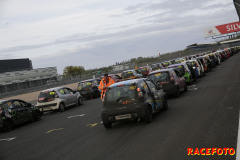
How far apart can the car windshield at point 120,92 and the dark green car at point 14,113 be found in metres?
5.67

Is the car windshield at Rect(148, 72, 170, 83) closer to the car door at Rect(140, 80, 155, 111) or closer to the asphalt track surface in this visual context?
the asphalt track surface

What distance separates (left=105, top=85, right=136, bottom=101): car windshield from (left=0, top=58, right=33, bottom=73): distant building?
84160 mm

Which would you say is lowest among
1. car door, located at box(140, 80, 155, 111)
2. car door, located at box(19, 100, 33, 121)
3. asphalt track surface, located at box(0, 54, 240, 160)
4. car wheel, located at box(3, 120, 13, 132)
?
asphalt track surface, located at box(0, 54, 240, 160)

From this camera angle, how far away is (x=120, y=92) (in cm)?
969

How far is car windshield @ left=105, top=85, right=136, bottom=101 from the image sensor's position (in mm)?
9523

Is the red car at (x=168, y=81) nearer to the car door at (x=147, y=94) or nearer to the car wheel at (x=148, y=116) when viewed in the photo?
the car door at (x=147, y=94)

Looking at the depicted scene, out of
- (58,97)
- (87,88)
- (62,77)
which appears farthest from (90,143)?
(62,77)

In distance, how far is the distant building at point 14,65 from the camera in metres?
89.4

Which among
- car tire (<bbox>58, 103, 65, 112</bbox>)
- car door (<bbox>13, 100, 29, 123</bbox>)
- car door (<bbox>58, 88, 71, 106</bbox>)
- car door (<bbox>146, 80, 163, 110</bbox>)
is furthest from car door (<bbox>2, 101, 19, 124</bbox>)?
car door (<bbox>146, 80, 163, 110</bbox>)

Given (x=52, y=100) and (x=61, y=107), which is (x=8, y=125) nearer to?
(x=52, y=100)

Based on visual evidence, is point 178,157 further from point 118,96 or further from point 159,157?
point 118,96

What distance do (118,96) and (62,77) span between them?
33686 mm

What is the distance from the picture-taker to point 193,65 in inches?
906

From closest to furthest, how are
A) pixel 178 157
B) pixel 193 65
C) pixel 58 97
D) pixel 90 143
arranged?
1. pixel 178 157
2. pixel 90 143
3. pixel 58 97
4. pixel 193 65
